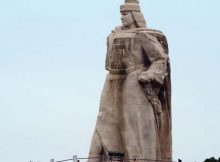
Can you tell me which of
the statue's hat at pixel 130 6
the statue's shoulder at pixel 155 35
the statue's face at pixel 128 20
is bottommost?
the statue's shoulder at pixel 155 35

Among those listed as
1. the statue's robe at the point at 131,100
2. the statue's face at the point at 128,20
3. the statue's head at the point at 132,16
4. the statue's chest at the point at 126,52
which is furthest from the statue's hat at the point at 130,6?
the statue's chest at the point at 126,52

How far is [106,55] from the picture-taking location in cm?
4059

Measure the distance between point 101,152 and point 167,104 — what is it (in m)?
2.53

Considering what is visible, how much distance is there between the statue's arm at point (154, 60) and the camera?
3972 centimetres

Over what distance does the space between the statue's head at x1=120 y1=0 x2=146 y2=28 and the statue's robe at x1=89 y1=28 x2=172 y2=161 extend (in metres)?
0.34

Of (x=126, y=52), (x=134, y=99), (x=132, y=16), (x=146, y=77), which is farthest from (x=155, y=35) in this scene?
(x=134, y=99)

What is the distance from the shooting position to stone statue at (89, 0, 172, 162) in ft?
130

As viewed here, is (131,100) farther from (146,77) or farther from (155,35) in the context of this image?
(155,35)

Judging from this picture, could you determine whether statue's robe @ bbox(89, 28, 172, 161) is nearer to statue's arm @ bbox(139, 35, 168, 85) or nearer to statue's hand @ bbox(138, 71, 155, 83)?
statue's arm @ bbox(139, 35, 168, 85)

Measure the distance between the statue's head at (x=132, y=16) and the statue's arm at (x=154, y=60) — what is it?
719 mm

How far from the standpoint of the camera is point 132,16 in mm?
40656

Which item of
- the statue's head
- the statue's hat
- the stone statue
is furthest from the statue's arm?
the statue's hat

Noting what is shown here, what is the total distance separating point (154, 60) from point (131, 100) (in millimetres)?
1351

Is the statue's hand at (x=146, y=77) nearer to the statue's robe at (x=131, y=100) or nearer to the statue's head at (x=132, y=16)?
the statue's robe at (x=131, y=100)
